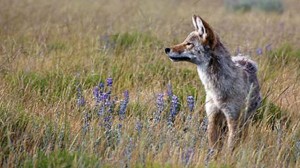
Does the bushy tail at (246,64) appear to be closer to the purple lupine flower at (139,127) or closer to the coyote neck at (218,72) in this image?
the coyote neck at (218,72)

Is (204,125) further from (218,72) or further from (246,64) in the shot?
(246,64)

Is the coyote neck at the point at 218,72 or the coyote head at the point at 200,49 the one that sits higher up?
the coyote head at the point at 200,49

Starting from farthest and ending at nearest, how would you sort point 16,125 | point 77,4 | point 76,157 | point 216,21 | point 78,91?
point 77,4, point 216,21, point 78,91, point 16,125, point 76,157

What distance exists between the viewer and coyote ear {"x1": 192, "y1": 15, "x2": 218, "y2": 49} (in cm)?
509

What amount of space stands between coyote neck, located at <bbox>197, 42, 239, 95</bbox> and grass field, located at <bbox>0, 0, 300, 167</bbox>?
10.2 inches

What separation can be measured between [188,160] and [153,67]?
3040 millimetres

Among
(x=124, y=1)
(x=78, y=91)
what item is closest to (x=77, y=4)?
(x=124, y=1)

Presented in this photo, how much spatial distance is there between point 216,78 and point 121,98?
1.29 meters

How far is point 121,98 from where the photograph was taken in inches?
235

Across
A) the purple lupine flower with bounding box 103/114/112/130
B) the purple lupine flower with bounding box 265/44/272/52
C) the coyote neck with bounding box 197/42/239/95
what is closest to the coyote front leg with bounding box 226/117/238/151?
the coyote neck with bounding box 197/42/239/95

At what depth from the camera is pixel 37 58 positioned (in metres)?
6.90

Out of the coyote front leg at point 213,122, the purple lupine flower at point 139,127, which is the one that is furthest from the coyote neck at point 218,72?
the purple lupine flower at point 139,127

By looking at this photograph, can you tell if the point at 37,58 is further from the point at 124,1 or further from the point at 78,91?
the point at 124,1

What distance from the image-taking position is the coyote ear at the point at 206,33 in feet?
16.7
